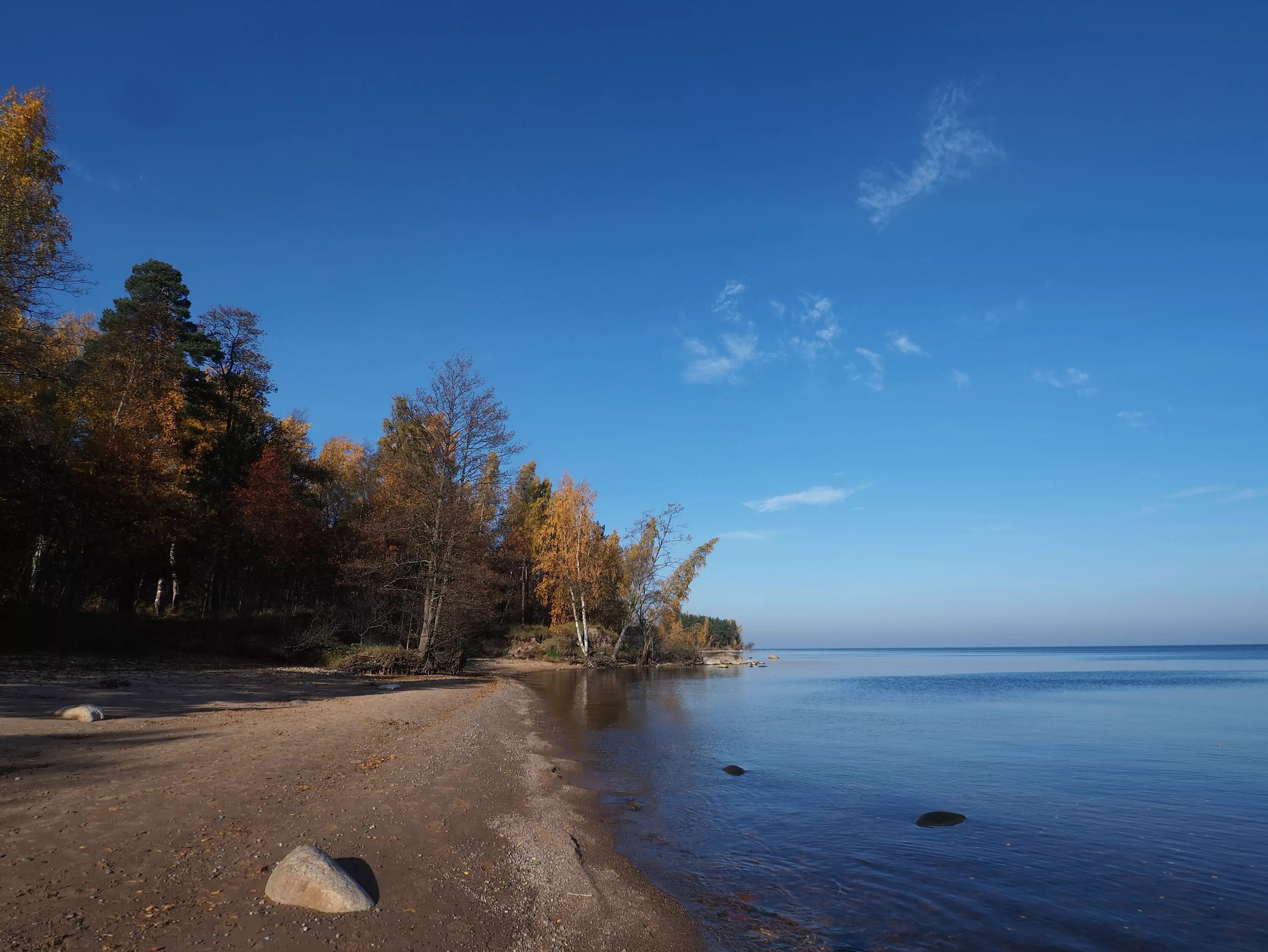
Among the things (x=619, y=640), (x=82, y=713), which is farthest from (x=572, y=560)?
(x=82, y=713)

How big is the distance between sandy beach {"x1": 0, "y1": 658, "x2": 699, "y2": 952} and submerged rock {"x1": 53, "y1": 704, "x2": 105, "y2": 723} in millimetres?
315

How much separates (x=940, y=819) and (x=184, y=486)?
29.5 m

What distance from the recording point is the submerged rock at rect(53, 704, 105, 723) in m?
11.4

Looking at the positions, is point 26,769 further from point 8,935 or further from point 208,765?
point 8,935

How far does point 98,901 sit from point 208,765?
184 inches

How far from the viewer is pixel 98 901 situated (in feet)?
16.2

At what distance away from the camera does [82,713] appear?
450 inches

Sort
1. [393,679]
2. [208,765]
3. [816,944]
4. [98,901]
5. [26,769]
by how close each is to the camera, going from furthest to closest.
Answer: [393,679] < [208,765] < [26,769] < [816,944] < [98,901]

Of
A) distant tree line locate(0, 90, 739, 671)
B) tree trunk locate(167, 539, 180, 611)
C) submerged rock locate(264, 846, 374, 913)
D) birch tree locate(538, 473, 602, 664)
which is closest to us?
submerged rock locate(264, 846, 374, 913)

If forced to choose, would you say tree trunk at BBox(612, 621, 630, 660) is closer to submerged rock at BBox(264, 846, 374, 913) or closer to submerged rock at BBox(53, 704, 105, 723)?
submerged rock at BBox(53, 704, 105, 723)

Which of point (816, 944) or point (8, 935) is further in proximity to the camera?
point (816, 944)

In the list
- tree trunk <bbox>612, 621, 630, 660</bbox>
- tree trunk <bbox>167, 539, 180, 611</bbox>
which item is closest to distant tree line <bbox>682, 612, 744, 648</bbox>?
tree trunk <bbox>612, 621, 630, 660</bbox>

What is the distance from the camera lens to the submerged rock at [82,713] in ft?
37.3

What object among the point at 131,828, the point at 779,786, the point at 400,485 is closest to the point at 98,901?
the point at 131,828
